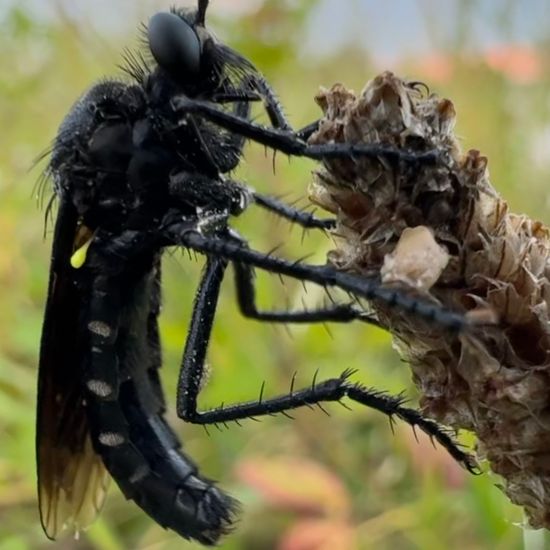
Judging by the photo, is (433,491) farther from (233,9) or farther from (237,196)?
(233,9)

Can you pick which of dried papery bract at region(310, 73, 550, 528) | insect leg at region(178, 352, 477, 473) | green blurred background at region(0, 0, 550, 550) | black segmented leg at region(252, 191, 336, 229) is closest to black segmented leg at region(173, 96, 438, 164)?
dried papery bract at region(310, 73, 550, 528)

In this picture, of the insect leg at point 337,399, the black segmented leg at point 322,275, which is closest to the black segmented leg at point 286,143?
the black segmented leg at point 322,275

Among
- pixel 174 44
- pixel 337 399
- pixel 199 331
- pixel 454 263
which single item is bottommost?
pixel 454 263

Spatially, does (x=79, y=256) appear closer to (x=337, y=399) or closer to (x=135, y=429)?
(x=135, y=429)

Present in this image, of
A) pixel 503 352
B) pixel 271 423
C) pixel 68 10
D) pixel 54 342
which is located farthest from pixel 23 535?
pixel 503 352

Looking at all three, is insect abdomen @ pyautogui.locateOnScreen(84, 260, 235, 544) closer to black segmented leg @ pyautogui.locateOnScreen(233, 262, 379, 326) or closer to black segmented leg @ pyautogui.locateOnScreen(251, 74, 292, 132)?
black segmented leg @ pyautogui.locateOnScreen(233, 262, 379, 326)

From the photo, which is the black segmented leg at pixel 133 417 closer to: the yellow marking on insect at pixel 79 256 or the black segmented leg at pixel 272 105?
the yellow marking on insect at pixel 79 256

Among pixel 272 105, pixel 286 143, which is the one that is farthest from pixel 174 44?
pixel 286 143
